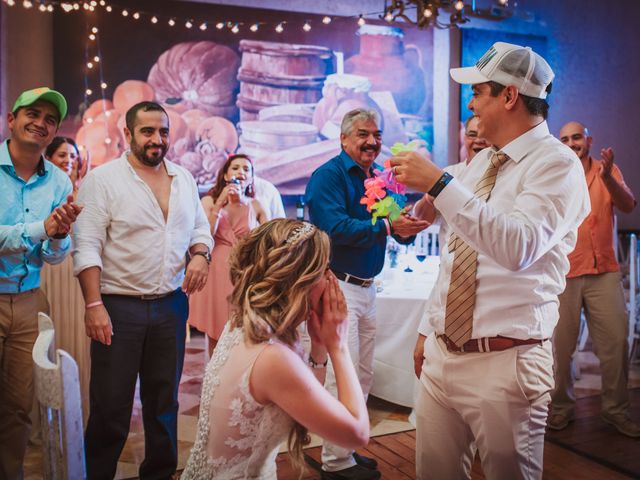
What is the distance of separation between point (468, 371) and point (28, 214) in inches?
73.6

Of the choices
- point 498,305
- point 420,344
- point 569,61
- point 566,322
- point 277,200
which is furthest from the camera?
point 569,61

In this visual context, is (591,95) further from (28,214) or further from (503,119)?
(28,214)

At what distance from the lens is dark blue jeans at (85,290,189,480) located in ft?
8.48

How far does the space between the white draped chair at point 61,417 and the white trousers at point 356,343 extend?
170 cm

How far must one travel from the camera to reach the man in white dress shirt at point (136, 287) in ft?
8.45

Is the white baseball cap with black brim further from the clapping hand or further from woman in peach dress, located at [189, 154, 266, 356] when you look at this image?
woman in peach dress, located at [189, 154, 266, 356]

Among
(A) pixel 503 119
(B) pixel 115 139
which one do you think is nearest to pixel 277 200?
(B) pixel 115 139

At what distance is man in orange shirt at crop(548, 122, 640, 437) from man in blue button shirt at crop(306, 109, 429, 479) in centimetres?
121

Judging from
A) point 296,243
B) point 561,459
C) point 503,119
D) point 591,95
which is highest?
point 591,95

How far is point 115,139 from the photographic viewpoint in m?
5.85

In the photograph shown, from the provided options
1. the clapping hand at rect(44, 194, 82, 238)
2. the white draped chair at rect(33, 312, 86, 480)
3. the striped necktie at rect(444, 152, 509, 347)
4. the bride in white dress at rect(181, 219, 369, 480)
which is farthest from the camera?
the clapping hand at rect(44, 194, 82, 238)

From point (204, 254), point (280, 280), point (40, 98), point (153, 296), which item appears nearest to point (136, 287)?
point (153, 296)

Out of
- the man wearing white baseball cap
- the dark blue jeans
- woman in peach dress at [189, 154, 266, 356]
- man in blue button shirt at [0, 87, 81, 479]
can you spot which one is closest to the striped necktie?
the man wearing white baseball cap

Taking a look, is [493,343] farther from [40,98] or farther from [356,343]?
[40,98]
